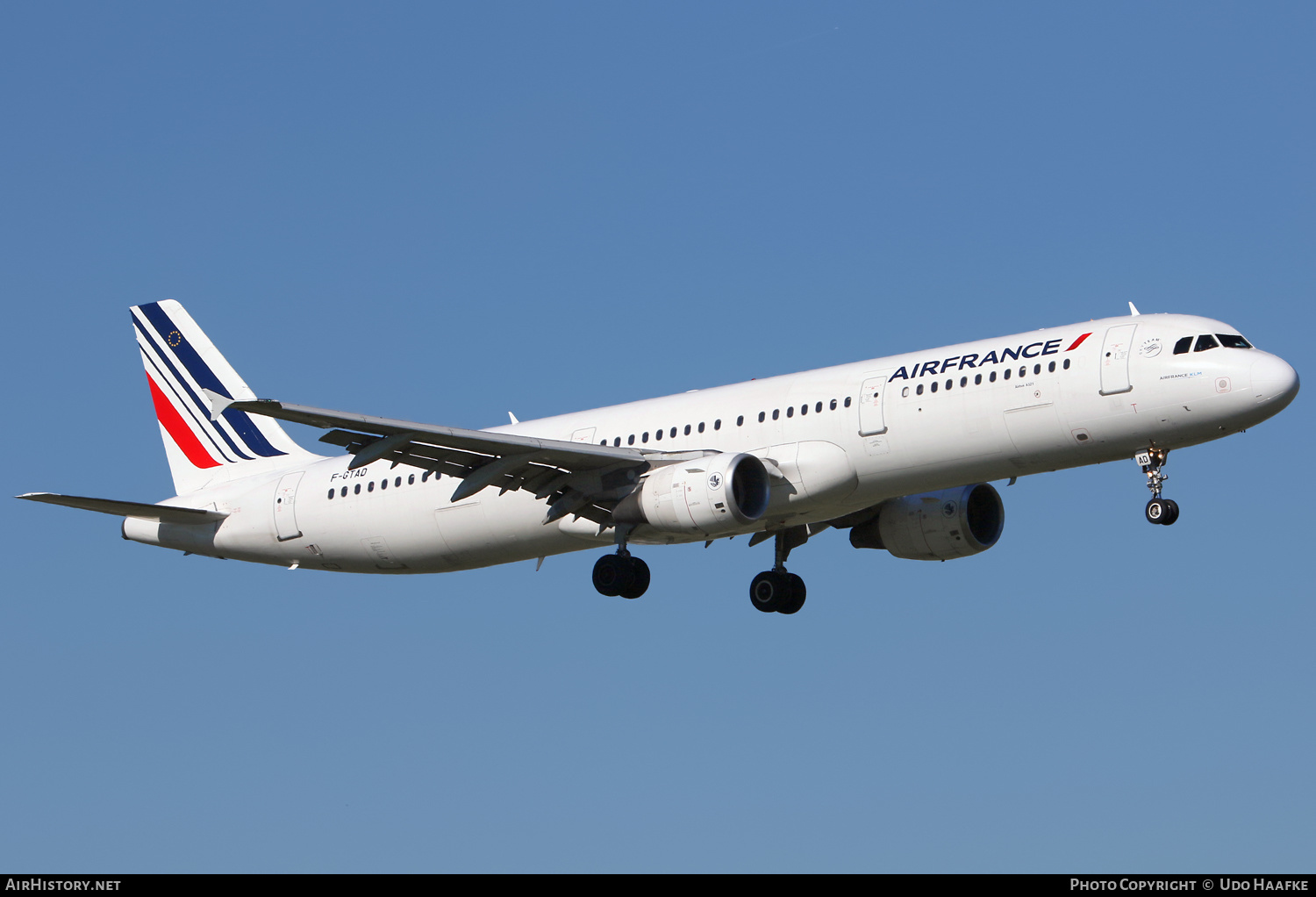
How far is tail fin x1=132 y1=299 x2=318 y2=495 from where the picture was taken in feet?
165

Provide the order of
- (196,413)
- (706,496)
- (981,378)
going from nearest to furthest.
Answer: (981,378), (706,496), (196,413)

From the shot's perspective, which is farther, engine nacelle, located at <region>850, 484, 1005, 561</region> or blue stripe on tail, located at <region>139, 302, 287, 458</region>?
blue stripe on tail, located at <region>139, 302, 287, 458</region>

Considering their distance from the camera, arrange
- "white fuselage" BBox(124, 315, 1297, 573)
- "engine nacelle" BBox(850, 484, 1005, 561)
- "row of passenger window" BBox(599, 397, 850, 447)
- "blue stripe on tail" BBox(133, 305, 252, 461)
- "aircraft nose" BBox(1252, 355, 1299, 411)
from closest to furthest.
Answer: "aircraft nose" BBox(1252, 355, 1299, 411), "white fuselage" BBox(124, 315, 1297, 573), "row of passenger window" BBox(599, 397, 850, 447), "engine nacelle" BBox(850, 484, 1005, 561), "blue stripe on tail" BBox(133, 305, 252, 461)

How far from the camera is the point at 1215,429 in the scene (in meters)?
36.9

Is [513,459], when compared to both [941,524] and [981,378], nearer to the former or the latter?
[981,378]

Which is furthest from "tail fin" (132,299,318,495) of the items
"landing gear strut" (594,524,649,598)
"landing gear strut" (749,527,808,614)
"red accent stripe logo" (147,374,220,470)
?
"landing gear strut" (749,527,808,614)

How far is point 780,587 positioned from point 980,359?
9.35 metres

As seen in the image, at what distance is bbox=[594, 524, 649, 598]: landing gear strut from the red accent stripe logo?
46.9 ft

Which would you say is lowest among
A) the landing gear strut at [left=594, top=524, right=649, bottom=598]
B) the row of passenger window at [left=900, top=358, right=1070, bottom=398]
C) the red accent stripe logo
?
the landing gear strut at [left=594, top=524, right=649, bottom=598]

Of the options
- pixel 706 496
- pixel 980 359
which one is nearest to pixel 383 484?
pixel 706 496

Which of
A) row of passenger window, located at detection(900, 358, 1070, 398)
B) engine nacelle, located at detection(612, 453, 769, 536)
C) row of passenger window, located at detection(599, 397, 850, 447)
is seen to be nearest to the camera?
row of passenger window, located at detection(900, 358, 1070, 398)

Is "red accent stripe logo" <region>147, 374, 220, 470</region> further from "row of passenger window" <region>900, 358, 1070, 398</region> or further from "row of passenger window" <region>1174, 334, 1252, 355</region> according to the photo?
"row of passenger window" <region>1174, 334, 1252, 355</region>

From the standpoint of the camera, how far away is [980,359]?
38844 mm
